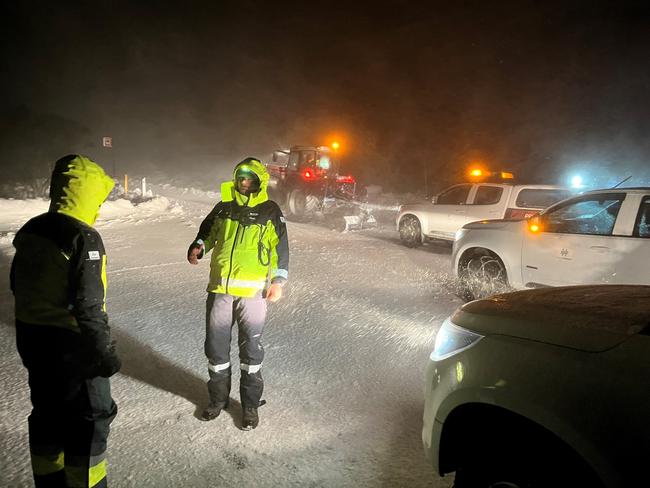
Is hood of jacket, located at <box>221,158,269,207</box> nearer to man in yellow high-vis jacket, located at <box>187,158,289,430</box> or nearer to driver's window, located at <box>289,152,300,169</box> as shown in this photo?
man in yellow high-vis jacket, located at <box>187,158,289,430</box>

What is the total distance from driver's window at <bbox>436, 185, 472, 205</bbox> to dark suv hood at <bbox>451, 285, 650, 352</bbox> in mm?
7759

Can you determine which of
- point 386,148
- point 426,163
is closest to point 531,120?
point 426,163

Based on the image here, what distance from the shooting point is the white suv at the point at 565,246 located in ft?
16.3

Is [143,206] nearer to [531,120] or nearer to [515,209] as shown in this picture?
[515,209]

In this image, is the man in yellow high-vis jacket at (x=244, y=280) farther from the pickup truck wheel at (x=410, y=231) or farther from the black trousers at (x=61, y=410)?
the pickup truck wheel at (x=410, y=231)

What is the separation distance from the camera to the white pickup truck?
9031mm

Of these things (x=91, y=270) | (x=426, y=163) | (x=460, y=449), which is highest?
(x=426, y=163)

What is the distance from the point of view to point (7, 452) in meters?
2.83

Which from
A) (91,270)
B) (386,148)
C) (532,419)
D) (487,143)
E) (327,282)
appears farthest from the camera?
(386,148)

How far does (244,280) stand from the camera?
10.6ft

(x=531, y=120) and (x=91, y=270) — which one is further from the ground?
(x=531, y=120)

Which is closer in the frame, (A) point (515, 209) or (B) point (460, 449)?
(B) point (460, 449)

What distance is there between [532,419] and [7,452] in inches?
119

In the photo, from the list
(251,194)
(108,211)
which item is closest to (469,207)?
(251,194)
